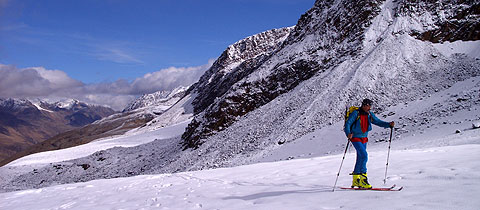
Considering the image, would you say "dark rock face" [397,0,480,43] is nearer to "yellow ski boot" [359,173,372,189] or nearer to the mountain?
the mountain

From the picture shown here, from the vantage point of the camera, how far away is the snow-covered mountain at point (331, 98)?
22.5 m

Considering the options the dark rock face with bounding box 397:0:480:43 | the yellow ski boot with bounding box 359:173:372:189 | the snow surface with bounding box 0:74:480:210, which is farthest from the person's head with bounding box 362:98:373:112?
the dark rock face with bounding box 397:0:480:43

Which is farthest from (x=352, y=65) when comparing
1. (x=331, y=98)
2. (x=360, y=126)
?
(x=360, y=126)

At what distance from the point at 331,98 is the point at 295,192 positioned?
26785mm

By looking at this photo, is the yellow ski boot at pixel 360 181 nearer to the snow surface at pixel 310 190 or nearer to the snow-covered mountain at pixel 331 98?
the snow surface at pixel 310 190

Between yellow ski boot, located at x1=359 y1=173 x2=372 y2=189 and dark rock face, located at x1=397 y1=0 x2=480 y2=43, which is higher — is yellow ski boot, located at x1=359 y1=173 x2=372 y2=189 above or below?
below

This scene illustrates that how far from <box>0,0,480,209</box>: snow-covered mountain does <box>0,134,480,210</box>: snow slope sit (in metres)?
0.30

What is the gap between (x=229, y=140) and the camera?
36688 millimetres

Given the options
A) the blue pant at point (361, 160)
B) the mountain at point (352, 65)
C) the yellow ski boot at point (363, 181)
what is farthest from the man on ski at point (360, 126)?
the mountain at point (352, 65)

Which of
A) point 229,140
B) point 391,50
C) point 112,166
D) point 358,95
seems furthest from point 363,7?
point 112,166

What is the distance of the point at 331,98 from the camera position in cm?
3350

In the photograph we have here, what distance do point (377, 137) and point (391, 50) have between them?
19.0 metres

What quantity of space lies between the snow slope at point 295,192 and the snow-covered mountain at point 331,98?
297 mm

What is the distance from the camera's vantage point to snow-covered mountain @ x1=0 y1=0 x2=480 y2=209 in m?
22.5
